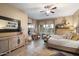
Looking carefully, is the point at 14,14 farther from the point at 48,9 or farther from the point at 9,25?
the point at 48,9

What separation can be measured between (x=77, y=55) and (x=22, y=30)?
58.6 inches

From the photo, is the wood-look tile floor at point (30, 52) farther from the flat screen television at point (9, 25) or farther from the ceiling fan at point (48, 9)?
the ceiling fan at point (48, 9)

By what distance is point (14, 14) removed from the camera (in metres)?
2.23

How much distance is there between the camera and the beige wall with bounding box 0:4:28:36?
2.14 meters

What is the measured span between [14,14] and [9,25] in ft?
0.98

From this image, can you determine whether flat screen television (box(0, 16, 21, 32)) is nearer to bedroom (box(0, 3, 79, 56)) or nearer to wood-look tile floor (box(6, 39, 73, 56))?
bedroom (box(0, 3, 79, 56))

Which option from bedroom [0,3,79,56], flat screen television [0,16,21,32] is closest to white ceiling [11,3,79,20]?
bedroom [0,3,79,56]

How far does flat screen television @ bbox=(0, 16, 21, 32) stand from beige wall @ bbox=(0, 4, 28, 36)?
80mm

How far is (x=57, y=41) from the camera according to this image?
3.00 meters

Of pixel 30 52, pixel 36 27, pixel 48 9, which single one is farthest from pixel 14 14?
pixel 30 52

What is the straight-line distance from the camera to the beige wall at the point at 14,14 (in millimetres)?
2141

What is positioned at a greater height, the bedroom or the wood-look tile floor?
the bedroom

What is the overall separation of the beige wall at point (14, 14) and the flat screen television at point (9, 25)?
80 millimetres

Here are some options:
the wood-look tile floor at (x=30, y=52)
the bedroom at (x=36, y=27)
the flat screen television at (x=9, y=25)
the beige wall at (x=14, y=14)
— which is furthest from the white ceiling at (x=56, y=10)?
the wood-look tile floor at (x=30, y=52)
